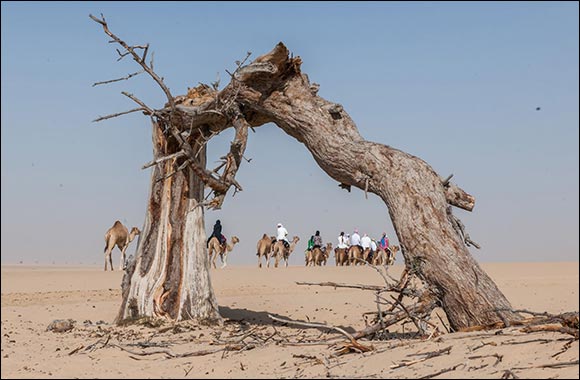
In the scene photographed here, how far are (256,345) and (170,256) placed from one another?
3194 mm

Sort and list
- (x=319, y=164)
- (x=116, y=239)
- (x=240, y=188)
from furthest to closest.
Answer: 1. (x=116, y=239)
2. (x=240, y=188)
3. (x=319, y=164)

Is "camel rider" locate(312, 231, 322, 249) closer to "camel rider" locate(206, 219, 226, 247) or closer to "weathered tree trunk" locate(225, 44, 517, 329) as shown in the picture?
"camel rider" locate(206, 219, 226, 247)

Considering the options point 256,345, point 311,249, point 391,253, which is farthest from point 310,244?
point 256,345

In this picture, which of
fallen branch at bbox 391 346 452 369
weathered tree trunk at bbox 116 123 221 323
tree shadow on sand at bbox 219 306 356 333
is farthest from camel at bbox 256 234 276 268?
fallen branch at bbox 391 346 452 369

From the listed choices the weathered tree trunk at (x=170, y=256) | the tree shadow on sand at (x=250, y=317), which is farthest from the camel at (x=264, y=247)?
the weathered tree trunk at (x=170, y=256)

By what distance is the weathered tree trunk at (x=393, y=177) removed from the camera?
8633 millimetres

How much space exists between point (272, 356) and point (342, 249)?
27.2 metres

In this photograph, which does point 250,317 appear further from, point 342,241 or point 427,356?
point 342,241

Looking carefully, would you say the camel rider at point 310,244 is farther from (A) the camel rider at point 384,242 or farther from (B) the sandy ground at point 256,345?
(B) the sandy ground at point 256,345

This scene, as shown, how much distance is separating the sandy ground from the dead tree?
792 mm

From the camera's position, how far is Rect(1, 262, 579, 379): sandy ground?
633 cm

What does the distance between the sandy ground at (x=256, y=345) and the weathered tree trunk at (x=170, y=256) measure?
0.46 meters

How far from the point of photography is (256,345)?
8.60m

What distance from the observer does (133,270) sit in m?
11.6
